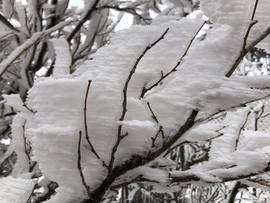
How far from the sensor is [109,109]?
0.73 metres

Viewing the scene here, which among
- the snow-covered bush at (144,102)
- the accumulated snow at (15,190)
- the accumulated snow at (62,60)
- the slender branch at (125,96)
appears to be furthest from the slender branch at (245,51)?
the accumulated snow at (62,60)

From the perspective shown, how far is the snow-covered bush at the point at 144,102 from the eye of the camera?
706 mm

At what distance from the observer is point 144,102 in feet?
2.53

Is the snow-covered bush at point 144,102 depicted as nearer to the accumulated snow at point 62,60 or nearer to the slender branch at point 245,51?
the slender branch at point 245,51

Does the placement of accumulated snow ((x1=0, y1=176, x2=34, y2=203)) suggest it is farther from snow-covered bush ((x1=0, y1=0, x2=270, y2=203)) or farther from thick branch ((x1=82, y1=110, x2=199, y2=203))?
thick branch ((x1=82, y1=110, x2=199, y2=203))

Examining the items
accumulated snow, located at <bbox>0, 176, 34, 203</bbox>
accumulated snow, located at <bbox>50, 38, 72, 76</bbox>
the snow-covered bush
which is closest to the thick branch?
the snow-covered bush

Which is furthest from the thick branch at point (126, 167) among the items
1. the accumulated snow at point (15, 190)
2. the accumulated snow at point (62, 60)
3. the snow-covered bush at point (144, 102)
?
the accumulated snow at point (62, 60)

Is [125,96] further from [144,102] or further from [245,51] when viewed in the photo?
[245,51]

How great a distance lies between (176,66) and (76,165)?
0.92ft

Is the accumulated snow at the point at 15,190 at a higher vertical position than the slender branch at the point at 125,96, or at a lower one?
lower

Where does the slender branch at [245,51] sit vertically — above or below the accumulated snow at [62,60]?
above

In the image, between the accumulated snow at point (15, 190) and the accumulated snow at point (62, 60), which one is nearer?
the accumulated snow at point (15, 190)

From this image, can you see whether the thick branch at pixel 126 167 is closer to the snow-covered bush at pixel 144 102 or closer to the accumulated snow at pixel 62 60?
the snow-covered bush at pixel 144 102

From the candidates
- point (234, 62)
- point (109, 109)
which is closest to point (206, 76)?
point (234, 62)
